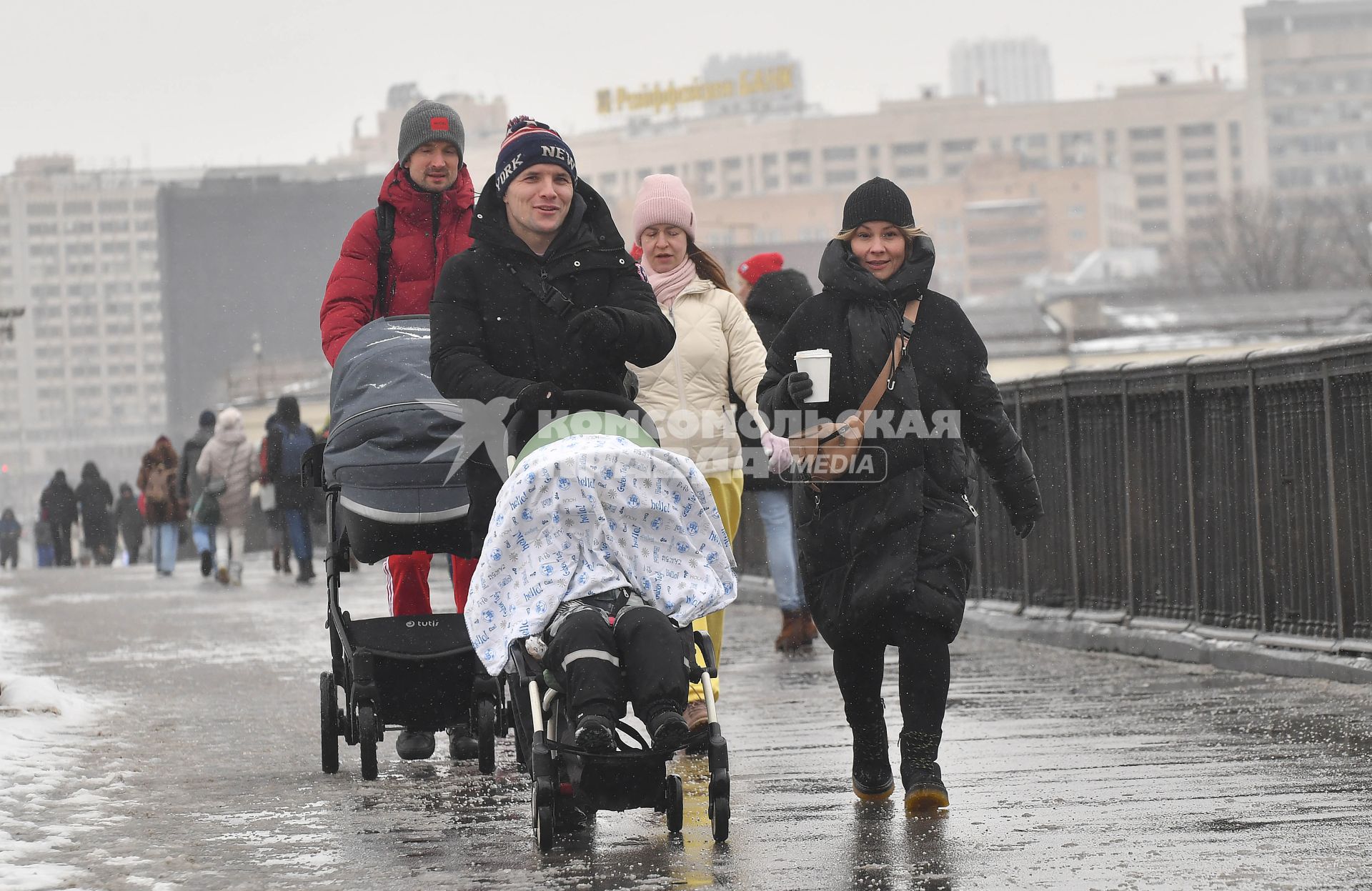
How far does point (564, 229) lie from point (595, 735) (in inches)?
77.3

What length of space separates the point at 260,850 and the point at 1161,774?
9.69ft

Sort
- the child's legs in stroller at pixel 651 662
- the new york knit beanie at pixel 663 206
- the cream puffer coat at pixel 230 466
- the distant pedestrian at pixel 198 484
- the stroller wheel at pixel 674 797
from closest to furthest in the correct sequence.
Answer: the child's legs in stroller at pixel 651 662 < the stroller wheel at pixel 674 797 < the new york knit beanie at pixel 663 206 < the cream puffer coat at pixel 230 466 < the distant pedestrian at pixel 198 484

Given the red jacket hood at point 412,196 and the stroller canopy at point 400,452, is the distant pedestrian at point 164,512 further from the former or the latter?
the stroller canopy at point 400,452

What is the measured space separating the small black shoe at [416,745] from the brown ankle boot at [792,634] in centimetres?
526

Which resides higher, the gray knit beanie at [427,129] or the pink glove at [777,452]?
the gray knit beanie at [427,129]

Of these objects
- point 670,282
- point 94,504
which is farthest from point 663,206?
point 94,504

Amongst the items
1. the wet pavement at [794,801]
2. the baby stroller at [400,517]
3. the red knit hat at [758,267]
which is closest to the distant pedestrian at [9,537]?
the red knit hat at [758,267]

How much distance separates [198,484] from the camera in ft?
86.6

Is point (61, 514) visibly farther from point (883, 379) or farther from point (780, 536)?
point (883, 379)

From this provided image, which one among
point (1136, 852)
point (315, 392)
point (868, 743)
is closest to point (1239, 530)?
point (868, 743)

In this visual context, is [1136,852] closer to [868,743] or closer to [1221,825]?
[1221,825]

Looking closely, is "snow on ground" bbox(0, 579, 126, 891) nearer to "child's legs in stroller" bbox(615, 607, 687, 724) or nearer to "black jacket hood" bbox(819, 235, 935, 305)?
"child's legs in stroller" bbox(615, 607, 687, 724)

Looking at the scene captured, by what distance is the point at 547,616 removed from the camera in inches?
245

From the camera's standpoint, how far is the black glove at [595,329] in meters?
6.84
